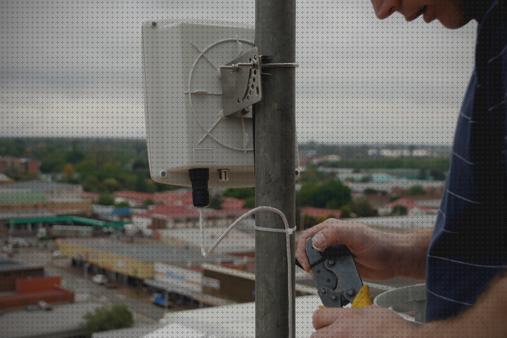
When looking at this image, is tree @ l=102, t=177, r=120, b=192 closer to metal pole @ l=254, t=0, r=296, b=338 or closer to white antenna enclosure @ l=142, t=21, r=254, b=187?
white antenna enclosure @ l=142, t=21, r=254, b=187

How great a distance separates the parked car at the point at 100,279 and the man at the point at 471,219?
2231 centimetres

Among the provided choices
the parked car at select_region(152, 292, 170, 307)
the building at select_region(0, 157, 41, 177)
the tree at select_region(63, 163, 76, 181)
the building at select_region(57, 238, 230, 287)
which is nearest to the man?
the building at select_region(0, 157, 41, 177)

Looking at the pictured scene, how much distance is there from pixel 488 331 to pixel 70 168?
1640cm

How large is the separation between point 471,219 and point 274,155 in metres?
0.34

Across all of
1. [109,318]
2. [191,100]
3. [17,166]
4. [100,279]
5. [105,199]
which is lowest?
[109,318]

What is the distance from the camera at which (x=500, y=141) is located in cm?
66

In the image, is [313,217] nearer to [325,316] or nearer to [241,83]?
[241,83]

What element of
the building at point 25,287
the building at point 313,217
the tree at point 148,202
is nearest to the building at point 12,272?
the building at point 25,287

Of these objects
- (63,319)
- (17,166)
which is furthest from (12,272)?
(17,166)

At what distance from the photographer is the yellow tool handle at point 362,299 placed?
86 cm

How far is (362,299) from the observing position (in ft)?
2.82

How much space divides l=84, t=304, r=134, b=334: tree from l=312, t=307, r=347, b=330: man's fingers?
1673 cm

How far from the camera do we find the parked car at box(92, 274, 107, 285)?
2241cm

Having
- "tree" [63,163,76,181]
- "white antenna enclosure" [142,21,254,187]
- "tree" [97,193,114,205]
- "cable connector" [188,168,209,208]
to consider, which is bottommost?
"tree" [97,193,114,205]
